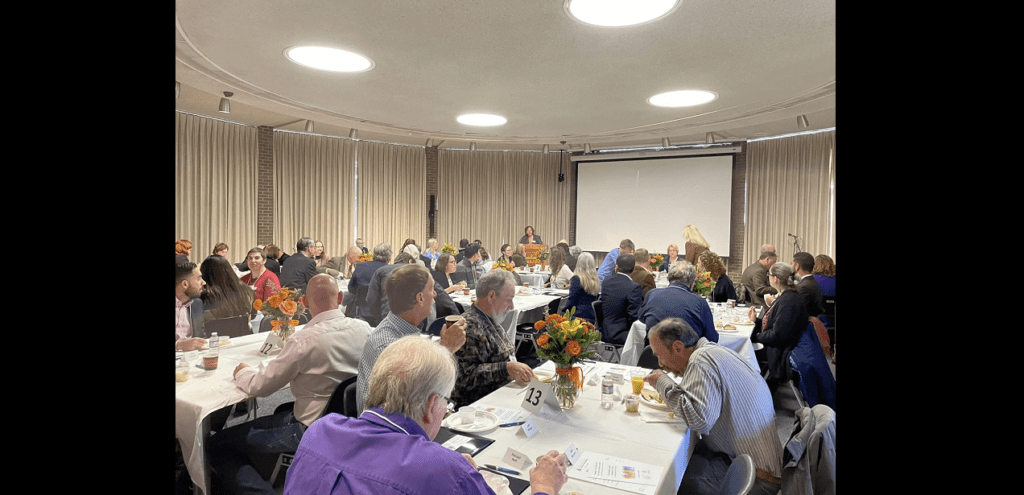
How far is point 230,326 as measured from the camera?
13.9 ft

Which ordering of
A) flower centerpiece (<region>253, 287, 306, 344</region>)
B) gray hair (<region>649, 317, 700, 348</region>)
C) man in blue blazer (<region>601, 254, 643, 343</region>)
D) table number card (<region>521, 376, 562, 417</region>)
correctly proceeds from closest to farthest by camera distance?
1. table number card (<region>521, 376, 562, 417</region>)
2. gray hair (<region>649, 317, 700, 348</region>)
3. flower centerpiece (<region>253, 287, 306, 344</region>)
4. man in blue blazer (<region>601, 254, 643, 343</region>)

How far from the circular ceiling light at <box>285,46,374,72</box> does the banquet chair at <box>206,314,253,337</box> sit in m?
2.73

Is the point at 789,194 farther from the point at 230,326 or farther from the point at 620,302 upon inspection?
the point at 230,326

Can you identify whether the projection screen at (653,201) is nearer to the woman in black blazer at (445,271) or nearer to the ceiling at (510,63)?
the ceiling at (510,63)

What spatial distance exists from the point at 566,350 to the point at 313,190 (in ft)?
32.5

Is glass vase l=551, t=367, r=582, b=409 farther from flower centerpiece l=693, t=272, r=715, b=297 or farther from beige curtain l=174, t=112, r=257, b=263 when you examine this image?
beige curtain l=174, t=112, r=257, b=263

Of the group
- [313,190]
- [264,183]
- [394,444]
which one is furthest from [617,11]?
[313,190]

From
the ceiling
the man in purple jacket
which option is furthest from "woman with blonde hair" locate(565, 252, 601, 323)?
the man in purple jacket

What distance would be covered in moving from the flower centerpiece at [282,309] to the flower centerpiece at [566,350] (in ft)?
6.19

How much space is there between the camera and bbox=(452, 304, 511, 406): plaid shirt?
3.06 metres
